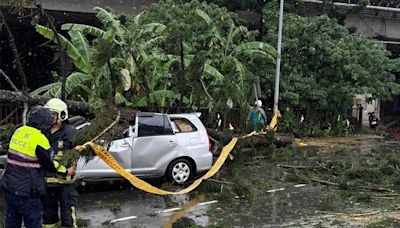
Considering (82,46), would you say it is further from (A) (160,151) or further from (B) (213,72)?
(A) (160,151)

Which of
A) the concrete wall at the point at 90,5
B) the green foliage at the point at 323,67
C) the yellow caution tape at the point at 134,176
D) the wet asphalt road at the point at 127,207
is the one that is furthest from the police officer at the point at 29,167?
the concrete wall at the point at 90,5

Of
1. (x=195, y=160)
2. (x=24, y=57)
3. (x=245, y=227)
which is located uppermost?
(x=24, y=57)

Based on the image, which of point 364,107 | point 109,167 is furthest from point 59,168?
point 364,107

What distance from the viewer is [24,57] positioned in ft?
89.6

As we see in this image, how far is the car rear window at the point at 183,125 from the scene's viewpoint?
1145cm

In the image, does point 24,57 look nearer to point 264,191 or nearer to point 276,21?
point 276,21

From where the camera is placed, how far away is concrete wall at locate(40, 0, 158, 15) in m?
21.5

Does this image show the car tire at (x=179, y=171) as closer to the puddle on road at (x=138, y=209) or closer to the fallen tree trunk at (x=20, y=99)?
the puddle on road at (x=138, y=209)

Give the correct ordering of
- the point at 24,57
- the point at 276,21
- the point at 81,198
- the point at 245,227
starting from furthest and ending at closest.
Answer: the point at 24,57, the point at 276,21, the point at 81,198, the point at 245,227

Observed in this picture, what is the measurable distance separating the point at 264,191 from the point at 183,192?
71.7 inches

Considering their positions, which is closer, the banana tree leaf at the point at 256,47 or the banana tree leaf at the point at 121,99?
the banana tree leaf at the point at 121,99

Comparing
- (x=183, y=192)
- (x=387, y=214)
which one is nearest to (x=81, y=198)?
(x=183, y=192)

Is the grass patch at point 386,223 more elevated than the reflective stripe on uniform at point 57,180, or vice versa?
the reflective stripe on uniform at point 57,180

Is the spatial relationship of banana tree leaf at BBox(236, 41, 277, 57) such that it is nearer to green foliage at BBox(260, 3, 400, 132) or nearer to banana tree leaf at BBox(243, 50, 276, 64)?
banana tree leaf at BBox(243, 50, 276, 64)
